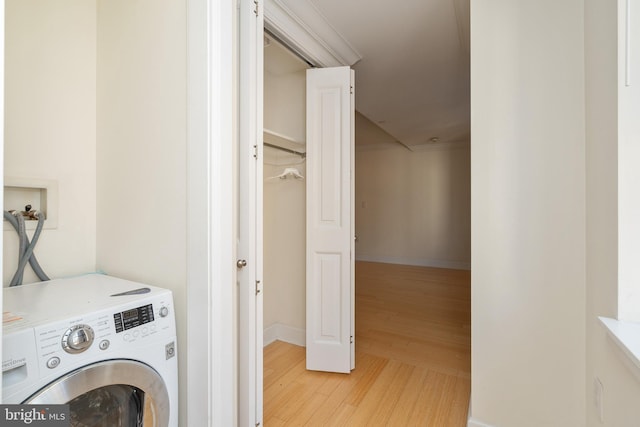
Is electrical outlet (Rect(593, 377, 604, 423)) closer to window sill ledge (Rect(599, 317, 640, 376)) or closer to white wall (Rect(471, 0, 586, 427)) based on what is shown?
white wall (Rect(471, 0, 586, 427))

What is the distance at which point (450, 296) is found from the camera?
4.04 metres

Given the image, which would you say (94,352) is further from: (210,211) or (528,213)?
(528,213)

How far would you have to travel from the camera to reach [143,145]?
1.22m

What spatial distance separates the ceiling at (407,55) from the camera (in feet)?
6.33

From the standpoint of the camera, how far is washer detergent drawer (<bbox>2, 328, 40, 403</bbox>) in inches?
26.9

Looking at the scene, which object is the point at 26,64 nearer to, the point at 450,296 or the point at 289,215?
the point at 289,215

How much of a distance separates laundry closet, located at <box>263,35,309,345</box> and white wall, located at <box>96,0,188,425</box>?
119cm

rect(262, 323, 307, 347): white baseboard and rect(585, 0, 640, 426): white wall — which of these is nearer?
rect(585, 0, 640, 426): white wall

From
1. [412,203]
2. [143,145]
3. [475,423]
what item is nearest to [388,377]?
[475,423]

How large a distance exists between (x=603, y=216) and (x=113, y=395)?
5.94ft

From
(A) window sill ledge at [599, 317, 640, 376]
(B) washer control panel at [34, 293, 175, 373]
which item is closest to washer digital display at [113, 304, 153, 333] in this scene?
(B) washer control panel at [34, 293, 175, 373]

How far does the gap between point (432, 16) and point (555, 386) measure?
2303mm

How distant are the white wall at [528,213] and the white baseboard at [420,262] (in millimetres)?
4951

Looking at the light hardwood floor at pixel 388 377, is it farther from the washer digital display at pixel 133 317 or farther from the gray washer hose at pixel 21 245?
the gray washer hose at pixel 21 245
